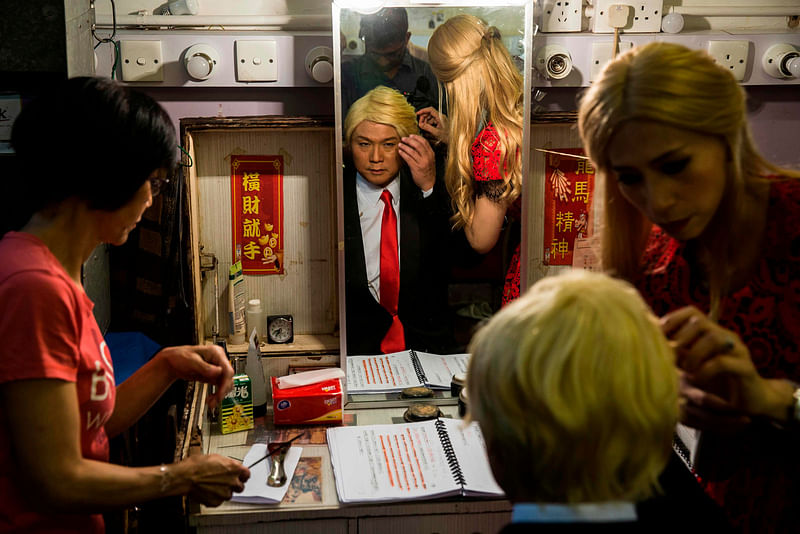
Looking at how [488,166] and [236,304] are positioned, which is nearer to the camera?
[488,166]

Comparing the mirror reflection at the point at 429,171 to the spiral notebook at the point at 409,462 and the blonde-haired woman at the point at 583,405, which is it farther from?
the blonde-haired woman at the point at 583,405

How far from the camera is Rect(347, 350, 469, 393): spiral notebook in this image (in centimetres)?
201

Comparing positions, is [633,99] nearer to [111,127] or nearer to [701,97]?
[701,97]

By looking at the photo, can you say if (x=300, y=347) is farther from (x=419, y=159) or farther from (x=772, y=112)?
(x=772, y=112)

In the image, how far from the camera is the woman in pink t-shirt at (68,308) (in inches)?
38.7

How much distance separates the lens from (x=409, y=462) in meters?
1.62

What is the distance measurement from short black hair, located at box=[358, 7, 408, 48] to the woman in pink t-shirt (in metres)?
0.83

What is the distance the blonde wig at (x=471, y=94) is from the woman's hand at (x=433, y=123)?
17 mm

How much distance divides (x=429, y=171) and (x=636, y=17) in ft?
2.43

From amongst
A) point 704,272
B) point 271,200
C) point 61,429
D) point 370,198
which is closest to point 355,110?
point 370,198

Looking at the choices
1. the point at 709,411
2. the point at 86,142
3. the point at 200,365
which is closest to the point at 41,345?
the point at 86,142

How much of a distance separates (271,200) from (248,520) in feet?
3.06

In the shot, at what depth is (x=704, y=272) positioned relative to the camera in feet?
4.00

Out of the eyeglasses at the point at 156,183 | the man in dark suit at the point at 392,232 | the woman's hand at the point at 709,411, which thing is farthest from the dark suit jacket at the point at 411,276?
the woman's hand at the point at 709,411
